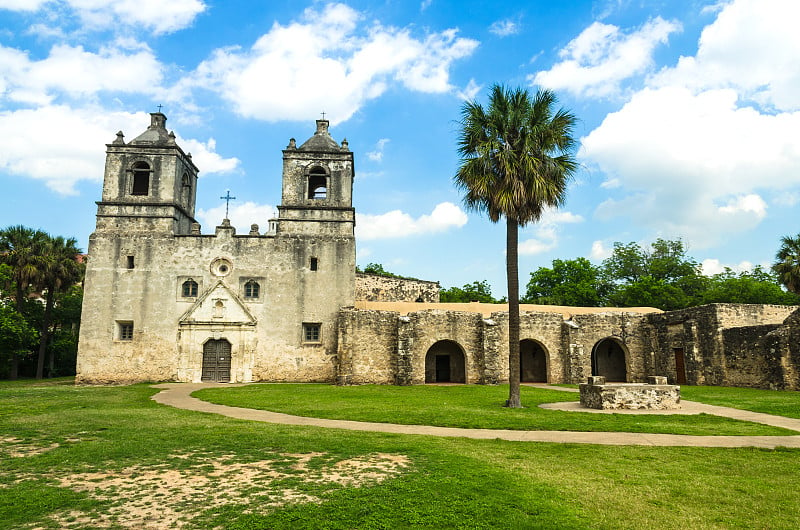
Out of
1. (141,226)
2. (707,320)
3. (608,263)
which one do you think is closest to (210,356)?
(141,226)

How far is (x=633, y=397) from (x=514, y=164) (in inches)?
293

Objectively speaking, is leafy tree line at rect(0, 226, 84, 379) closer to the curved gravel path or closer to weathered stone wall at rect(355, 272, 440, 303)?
weathered stone wall at rect(355, 272, 440, 303)

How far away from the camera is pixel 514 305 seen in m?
15.1

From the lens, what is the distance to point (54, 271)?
1242 inches

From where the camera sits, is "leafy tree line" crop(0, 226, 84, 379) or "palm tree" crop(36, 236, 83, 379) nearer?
"leafy tree line" crop(0, 226, 84, 379)

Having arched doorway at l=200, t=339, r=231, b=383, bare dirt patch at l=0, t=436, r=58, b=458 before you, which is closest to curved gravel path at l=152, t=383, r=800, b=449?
bare dirt patch at l=0, t=436, r=58, b=458

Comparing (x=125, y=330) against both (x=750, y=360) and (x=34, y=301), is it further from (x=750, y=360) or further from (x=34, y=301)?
(x=750, y=360)

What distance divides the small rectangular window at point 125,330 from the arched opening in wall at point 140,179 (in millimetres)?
7093

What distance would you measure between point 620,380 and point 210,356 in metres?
23.0

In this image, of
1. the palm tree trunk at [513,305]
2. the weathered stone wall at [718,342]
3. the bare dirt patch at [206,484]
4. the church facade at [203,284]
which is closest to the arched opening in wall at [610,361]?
the weathered stone wall at [718,342]

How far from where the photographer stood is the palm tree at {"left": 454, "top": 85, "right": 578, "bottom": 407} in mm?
15380

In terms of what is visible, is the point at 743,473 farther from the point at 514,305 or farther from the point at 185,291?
the point at 185,291

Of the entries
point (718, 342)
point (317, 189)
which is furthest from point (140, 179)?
point (718, 342)

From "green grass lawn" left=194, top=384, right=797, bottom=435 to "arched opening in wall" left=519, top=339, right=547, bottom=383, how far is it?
11311 millimetres
